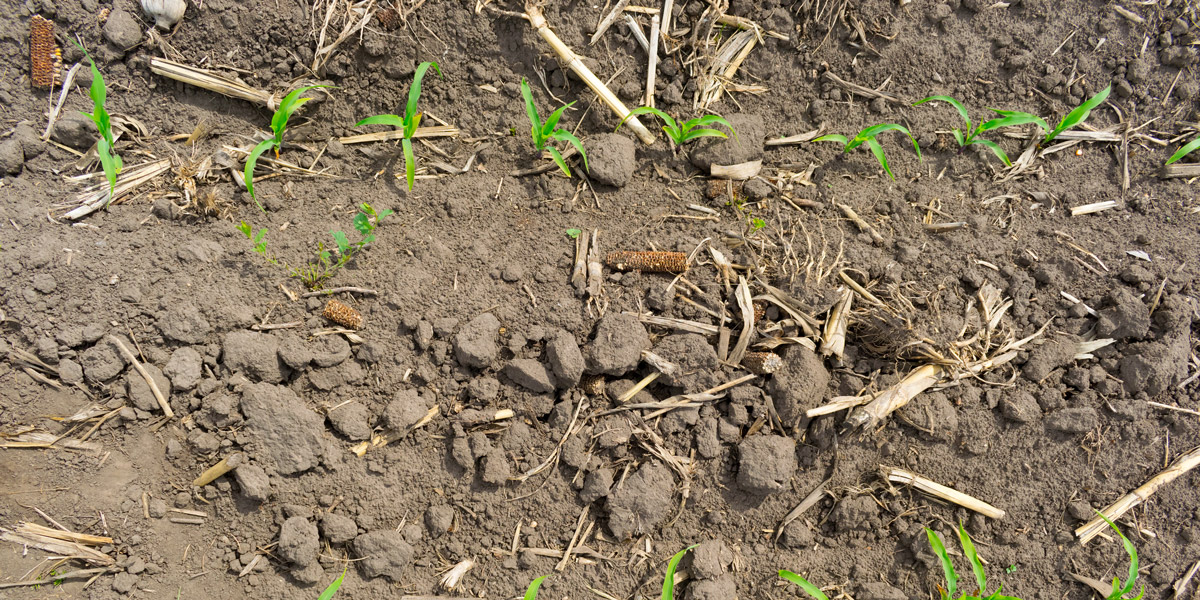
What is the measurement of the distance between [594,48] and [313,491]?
6.53 ft

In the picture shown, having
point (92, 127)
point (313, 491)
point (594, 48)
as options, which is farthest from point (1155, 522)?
point (92, 127)

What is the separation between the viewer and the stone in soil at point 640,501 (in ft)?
6.66

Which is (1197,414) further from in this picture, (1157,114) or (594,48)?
(594,48)

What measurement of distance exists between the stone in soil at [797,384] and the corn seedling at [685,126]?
901mm

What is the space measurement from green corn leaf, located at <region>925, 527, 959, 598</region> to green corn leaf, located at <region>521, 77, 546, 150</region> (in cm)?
204

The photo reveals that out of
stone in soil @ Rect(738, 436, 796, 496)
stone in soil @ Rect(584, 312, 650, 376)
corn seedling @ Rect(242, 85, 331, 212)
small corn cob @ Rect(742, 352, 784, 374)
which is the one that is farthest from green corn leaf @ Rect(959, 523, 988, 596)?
corn seedling @ Rect(242, 85, 331, 212)

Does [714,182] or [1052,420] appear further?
[714,182]

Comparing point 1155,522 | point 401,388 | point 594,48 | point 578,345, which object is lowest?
point 1155,522

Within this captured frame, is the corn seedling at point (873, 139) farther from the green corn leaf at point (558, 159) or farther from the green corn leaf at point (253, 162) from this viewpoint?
the green corn leaf at point (253, 162)

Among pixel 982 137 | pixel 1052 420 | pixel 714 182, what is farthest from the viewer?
pixel 982 137

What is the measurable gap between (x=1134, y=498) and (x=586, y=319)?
87.9 inches

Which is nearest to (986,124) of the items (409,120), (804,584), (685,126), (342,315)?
(685,126)

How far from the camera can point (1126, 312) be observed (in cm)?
223

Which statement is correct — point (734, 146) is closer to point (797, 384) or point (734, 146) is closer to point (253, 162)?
point (797, 384)
